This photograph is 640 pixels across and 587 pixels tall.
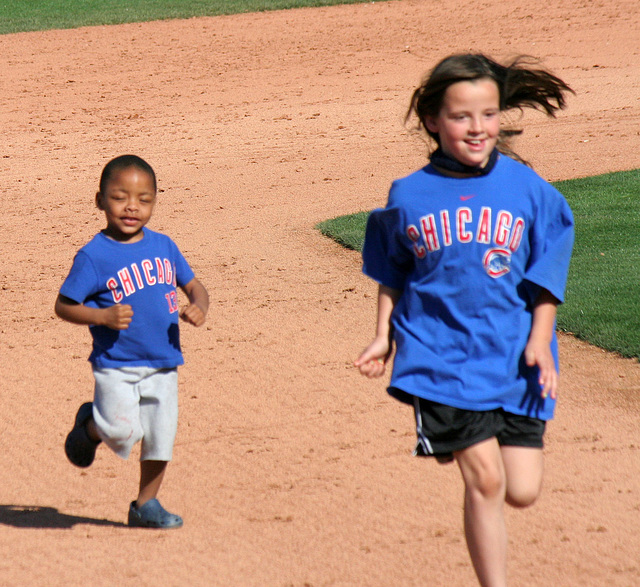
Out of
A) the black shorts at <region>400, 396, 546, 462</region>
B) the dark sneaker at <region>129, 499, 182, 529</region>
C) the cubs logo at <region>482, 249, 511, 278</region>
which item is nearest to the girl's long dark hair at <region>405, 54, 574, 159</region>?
the cubs logo at <region>482, 249, 511, 278</region>

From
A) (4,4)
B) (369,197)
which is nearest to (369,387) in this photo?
(369,197)

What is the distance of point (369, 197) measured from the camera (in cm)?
1055

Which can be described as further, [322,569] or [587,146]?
[587,146]

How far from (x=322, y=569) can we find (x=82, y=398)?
2.45 m

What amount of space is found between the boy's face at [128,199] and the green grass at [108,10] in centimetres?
1772

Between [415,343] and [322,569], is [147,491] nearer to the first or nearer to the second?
[322,569]

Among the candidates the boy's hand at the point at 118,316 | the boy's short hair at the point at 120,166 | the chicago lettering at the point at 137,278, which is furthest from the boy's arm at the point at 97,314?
the boy's short hair at the point at 120,166

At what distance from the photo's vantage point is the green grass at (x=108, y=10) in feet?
67.8

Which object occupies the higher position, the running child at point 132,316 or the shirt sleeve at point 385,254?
the shirt sleeve at point 385,254

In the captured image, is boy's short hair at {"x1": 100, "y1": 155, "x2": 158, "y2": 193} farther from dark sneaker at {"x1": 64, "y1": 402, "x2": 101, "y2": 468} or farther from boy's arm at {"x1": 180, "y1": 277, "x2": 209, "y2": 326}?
dark sneaker at {"x1": 64, "y1": 402, "x2": 101, "y2": 468}

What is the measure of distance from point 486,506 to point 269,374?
9.91 feet

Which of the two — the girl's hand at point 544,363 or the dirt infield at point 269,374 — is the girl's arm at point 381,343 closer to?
the girl's hand at point 544,363

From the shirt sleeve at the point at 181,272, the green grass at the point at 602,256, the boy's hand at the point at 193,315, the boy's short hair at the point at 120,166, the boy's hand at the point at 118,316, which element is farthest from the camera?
the green grass at the point at 602,256

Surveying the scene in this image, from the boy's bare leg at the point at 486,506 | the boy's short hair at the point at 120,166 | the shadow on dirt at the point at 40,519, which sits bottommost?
the shadow on dirt at the point at 40,519
